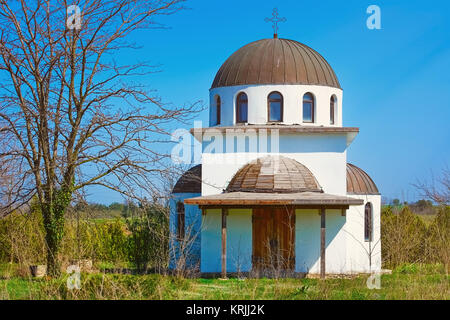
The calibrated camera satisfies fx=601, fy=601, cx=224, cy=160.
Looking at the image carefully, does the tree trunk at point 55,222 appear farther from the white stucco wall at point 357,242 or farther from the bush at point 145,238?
the white stucco wall at point 357,242

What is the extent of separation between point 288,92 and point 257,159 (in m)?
2.55

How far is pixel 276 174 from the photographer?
18.3 m

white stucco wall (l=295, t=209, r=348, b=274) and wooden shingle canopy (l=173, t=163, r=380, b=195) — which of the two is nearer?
white stucco wall (l=295, t=209, r=348, b=274)

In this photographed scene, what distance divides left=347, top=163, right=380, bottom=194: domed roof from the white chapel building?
78 mm

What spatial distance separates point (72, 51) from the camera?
13.1 meters

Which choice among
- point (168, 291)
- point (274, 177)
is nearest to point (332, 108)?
point (274, 177)

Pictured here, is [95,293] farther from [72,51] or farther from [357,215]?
[357,215]

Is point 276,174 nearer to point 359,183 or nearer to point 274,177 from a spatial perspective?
point 274,177

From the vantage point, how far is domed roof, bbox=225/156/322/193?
17953 millimetres

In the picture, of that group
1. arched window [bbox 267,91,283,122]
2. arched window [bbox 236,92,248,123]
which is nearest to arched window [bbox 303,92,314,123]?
arched window [bbox 267,91,283,122]

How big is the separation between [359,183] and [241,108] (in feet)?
17.4

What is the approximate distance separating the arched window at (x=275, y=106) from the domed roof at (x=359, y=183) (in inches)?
155

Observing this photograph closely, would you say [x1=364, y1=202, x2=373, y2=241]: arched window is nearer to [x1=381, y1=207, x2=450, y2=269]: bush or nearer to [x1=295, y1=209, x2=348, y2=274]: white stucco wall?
[x1=381, y1=207, x2=450, y2=269]: bush
